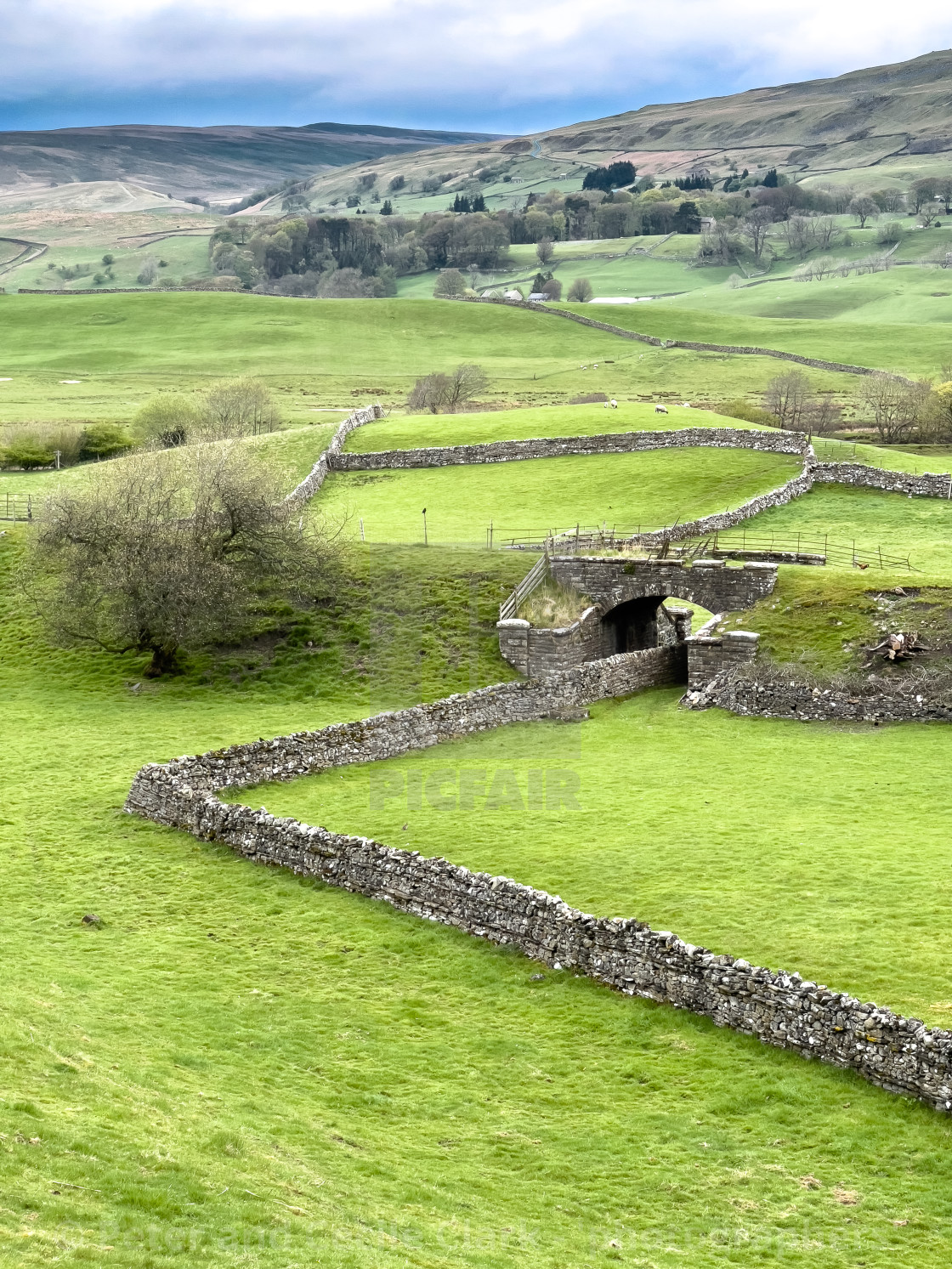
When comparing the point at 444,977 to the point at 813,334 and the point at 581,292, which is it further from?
the point at 581,292

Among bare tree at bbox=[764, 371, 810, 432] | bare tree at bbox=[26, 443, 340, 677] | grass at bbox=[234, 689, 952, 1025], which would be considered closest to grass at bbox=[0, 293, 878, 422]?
bare tree at bbox=[764, 371, 810, 432]

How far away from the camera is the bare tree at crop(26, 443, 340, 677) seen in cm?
4400

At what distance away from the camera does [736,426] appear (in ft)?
241

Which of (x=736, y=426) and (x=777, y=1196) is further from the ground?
(x=736, y=426)

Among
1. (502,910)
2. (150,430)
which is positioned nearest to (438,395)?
(150,430)

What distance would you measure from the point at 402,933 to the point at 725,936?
5953 mm

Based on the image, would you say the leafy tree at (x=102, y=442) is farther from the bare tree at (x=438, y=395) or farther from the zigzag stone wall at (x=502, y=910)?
the zigzag stone wall at (x=502, y=910)

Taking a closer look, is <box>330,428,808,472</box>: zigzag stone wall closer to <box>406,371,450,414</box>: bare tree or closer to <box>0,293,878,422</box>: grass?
<box>406,371,450,414</box>: bare tree

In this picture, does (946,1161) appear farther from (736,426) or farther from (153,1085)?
(736,426)

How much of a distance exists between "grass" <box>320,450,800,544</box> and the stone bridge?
25.2ft

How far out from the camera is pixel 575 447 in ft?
227

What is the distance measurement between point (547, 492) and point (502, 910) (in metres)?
42.6

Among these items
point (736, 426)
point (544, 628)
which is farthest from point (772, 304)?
point (544, 628)

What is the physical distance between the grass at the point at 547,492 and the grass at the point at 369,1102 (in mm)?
30022
